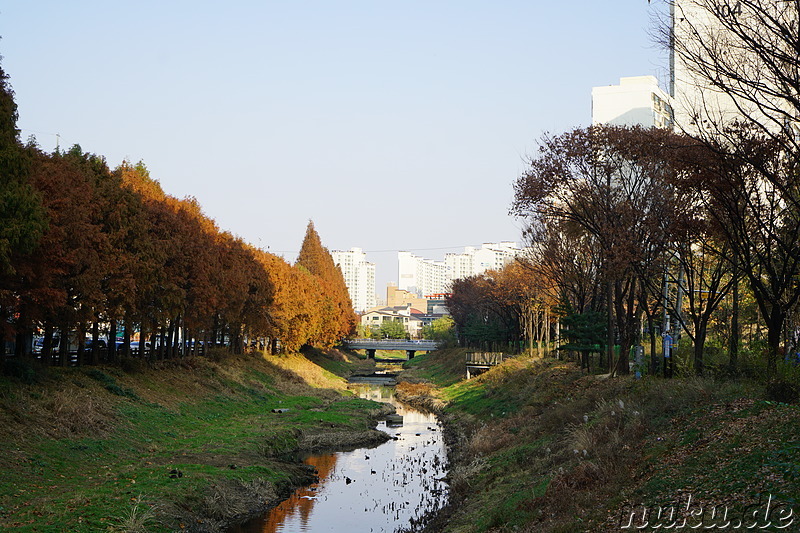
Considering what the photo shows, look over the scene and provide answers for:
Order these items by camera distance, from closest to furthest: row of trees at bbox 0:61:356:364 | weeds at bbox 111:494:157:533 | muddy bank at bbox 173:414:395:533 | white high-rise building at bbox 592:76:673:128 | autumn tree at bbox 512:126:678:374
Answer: weeds at bbox 111:494:157:533 → muddy bank at bbox 173:414:395:533 → row of trees at bbox 0:61:356:364 → autumn tree at bbox 512:126:678:374 → white high-rise building at bbox 592:76:673:128

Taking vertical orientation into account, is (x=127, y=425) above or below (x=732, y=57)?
below

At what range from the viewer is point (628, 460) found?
17062 mm

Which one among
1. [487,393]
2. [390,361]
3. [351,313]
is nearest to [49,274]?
[487,393]

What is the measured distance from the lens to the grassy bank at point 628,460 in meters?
12.8

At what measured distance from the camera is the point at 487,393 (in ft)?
167

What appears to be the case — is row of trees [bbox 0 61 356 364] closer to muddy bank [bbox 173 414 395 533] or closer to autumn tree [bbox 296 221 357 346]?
muddy bank [bbox 173 414 395 533]

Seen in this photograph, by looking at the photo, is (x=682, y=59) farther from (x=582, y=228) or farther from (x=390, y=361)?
(x=390, y=361)

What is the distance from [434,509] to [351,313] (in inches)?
3877

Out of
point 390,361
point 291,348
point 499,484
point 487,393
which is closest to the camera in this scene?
point 499,484

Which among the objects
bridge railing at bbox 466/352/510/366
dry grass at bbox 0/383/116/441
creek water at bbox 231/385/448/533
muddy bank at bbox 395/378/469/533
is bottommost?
creek water at bbox 231/385/448/533

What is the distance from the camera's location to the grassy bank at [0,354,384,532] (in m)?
20.2

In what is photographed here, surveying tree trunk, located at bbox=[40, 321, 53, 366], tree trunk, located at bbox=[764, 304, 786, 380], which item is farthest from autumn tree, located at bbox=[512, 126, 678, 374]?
tree trunk, located at bbox=[40, 321, 53, 366]

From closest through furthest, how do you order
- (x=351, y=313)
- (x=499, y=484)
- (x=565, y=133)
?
1. (x=499, y=484)
2. (x=565, y=133)
3. (x=351, y=313)

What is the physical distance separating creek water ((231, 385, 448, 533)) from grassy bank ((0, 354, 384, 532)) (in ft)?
3.53
